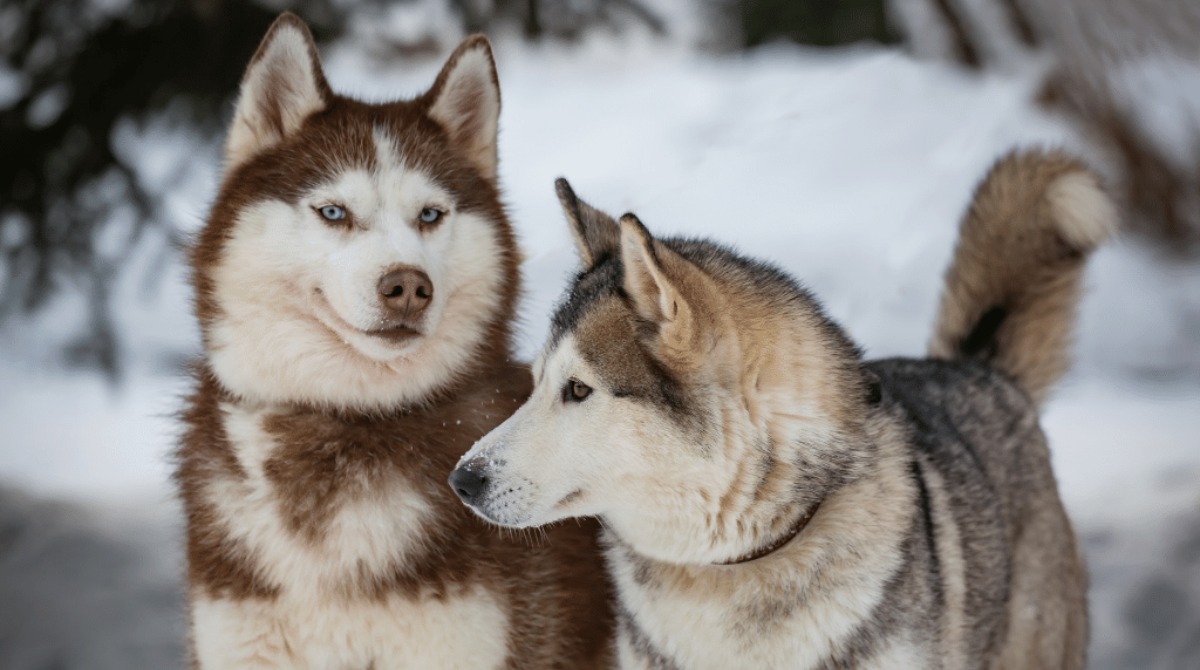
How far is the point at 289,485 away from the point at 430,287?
60 centimetres

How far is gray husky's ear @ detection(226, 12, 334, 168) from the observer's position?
2631 mm

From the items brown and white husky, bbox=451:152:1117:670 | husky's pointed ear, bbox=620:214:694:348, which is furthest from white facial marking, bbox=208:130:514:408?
husky's pointed ear, bbox=620:214:694:348

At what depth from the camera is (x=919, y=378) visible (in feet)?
10.1

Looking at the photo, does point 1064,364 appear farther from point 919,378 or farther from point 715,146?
point 715,146

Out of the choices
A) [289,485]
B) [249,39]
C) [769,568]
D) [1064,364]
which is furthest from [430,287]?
[249,39]

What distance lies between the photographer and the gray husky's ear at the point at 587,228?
2.53 metres

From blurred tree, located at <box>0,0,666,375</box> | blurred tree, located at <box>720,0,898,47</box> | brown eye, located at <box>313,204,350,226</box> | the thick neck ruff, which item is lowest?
blurred tree, located at <box>0,0,666,375</box>

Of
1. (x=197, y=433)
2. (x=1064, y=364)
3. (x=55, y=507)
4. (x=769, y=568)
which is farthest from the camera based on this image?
(x=55, y=507)

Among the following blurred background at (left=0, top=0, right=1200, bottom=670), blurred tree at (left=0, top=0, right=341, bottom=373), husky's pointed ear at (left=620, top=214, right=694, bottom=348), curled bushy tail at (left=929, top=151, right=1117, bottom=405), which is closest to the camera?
husky's pointed ear at (left=620, top=214, right=694, bottom=348)

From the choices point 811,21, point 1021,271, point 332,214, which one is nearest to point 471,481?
point 332,214

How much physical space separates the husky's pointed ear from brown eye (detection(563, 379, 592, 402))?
0.66ft

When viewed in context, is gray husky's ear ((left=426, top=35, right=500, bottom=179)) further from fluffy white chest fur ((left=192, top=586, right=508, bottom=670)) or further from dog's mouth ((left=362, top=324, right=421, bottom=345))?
fluffy white chest fur ((left=192, top=586, right=508, bottom=670))

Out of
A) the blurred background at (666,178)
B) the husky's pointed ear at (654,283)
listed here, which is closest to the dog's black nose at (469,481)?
the husky's pointed ear at (654,283)

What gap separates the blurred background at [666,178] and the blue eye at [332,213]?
1.36 m
